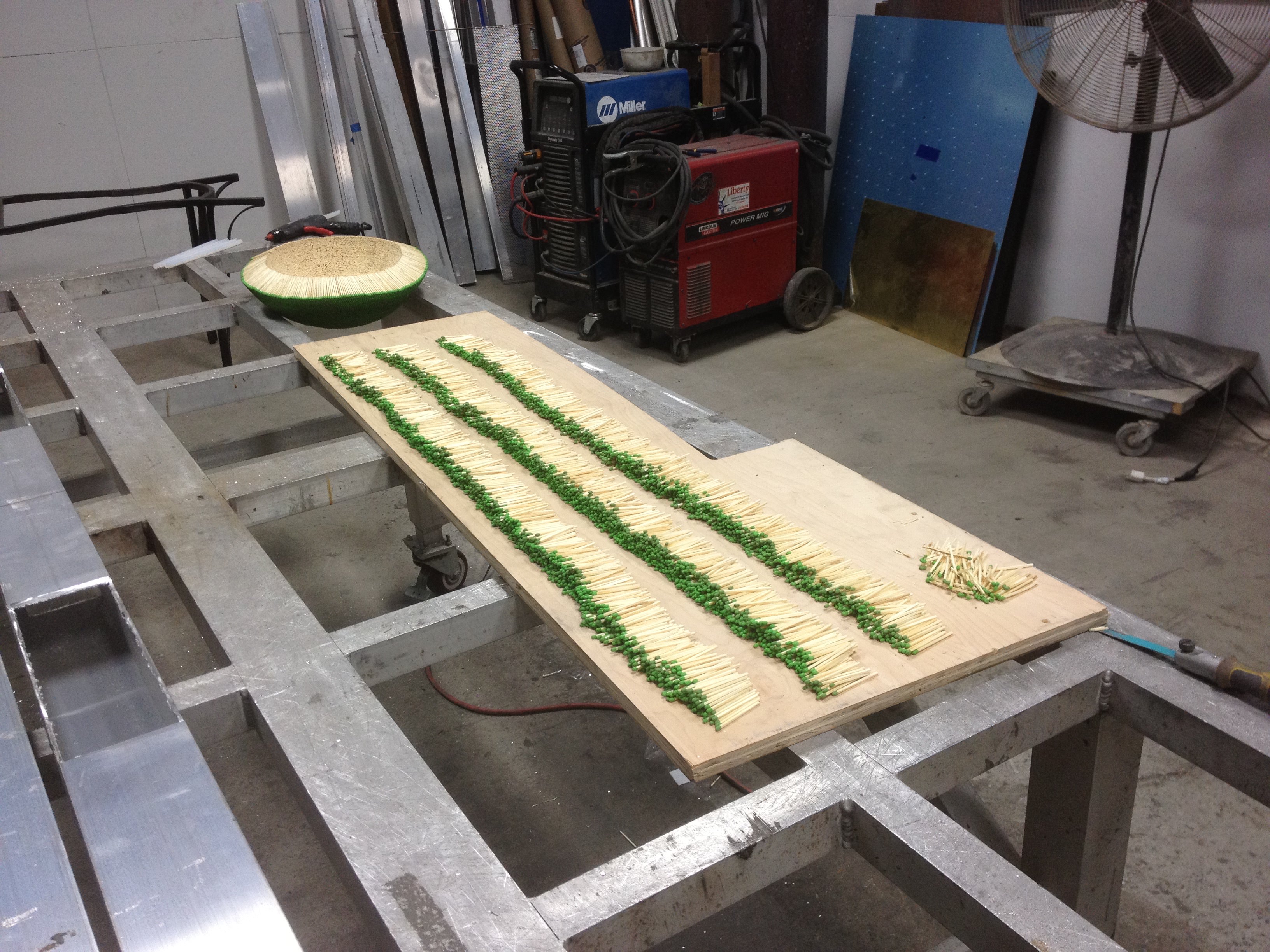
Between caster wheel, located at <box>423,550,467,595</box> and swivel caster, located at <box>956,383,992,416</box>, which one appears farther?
swivel caster, located at <box>956,383,992,416</box>

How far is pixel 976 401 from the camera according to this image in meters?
3.80

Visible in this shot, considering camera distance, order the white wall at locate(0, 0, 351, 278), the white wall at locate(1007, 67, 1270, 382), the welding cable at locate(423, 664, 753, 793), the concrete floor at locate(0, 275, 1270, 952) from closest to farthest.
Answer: the concrete floor at locate(0, 275, 1270, 952) → the welding cable at locate(423, 664, 753, 793) → the white wall at locate(1007, 67, 1270, 382) → the white wall at locate(0, 0, 351, 278)

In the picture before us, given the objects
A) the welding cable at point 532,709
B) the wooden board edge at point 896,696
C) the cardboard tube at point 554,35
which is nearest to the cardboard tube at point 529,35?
the cardboard tube at point 554,35

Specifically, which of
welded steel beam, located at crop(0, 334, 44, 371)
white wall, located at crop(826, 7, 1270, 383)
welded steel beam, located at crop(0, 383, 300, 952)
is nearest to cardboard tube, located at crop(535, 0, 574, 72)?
white wall, located at crop(826, 7, 1270, 383)

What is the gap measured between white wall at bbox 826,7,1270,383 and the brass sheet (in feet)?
0.90

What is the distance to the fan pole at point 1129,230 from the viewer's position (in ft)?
10.8

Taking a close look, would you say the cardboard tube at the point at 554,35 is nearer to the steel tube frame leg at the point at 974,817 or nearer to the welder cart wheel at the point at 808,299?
the welder cart wheel at the point at 808,299

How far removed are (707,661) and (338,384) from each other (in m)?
1.06

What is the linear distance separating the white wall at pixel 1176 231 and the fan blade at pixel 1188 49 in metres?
0.70

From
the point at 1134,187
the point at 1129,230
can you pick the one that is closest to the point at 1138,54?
the point at 1134,187

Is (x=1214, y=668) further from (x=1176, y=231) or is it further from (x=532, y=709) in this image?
(x=1176, y=231)

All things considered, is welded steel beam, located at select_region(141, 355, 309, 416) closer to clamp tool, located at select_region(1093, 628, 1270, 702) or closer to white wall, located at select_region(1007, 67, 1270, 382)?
clamp tool, located at select_region(1093, 628, 1270, 702)

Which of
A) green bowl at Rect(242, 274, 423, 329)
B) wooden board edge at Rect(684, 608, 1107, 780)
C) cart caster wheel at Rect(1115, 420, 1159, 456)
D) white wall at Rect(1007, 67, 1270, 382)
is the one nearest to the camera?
wooden board edge at Rect(684, 608, 1107, 780)

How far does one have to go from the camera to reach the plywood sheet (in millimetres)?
1027
